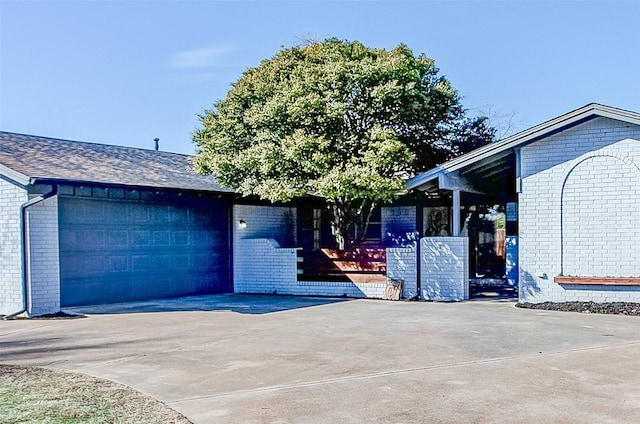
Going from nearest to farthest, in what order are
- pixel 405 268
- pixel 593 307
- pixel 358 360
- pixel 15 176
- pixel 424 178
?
pixel 358 360 → pixel 15 176 → pixel 593 307 → pixel 424 178 → pixel 405 268

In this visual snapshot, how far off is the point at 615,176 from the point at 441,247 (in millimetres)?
3872

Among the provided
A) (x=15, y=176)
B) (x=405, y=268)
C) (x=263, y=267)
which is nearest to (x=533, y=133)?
(x=405, y=268)

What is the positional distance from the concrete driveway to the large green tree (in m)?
3.21

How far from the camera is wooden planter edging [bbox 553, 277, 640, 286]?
1082 centimetres

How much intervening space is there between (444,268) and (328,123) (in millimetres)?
4306

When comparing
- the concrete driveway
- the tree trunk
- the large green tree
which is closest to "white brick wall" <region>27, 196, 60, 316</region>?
the concrete driveway

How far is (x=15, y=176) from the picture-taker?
10.7 meters

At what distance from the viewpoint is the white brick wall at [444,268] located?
41.7 ft

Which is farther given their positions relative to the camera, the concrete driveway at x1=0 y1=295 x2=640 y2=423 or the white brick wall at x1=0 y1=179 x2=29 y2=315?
the white brick wall at x1=0 y1=179 x2=29 y2=315

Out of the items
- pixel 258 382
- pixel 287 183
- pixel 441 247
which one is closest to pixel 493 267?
pixel 441 247

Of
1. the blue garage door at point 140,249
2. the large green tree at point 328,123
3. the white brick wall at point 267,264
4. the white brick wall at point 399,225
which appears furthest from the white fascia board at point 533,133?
the blue garage door at point 140,249

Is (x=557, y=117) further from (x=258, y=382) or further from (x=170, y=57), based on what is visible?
(x=170, y=57)

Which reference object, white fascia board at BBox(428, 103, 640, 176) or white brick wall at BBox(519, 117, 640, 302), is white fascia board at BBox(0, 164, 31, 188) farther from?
white brick wall at BBox(519, 117, 640, 302)

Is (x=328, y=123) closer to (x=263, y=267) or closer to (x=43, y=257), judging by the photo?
(x=263, y=267)
